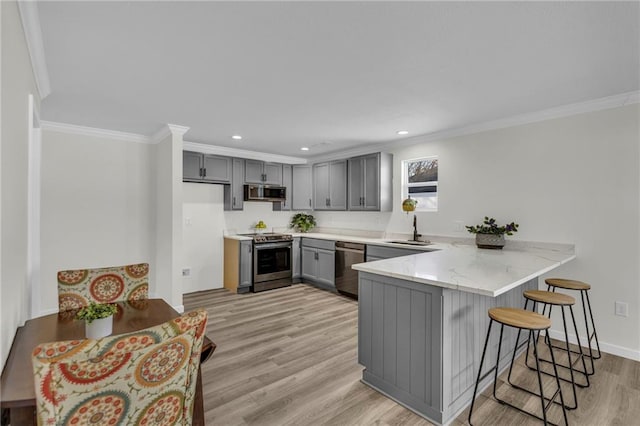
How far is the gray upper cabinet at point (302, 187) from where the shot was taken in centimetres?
609

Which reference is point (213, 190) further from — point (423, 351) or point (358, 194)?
point (423, 351)

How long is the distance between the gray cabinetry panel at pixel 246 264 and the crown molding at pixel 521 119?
2420 millimetres

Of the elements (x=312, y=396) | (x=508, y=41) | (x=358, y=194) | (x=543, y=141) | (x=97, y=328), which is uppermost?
(x=508, y=41)

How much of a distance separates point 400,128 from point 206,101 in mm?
2355

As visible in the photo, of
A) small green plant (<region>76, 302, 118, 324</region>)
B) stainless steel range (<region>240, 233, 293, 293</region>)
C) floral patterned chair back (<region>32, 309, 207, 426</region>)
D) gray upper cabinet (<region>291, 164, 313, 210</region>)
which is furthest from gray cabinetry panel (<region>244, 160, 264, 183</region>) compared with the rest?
floral patterned chair back (<region>32, 309, 207, 426</region>)

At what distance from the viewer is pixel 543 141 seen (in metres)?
3.38

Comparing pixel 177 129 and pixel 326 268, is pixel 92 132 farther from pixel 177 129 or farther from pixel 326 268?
pixel 326 268

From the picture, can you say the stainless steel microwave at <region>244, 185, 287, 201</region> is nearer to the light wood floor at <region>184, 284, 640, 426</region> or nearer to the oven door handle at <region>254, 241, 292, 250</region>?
the oven door handle at <region>254, 241, 292, 250</region>

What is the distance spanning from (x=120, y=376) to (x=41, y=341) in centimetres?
86

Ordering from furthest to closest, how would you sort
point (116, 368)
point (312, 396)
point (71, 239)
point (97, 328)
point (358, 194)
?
point (358, 194), point (71, 239), point (312, 396), point (97, 328), point (116, 368)

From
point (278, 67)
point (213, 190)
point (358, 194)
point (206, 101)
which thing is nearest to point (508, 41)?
point (278, 67)

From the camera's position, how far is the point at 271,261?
17.5 feet

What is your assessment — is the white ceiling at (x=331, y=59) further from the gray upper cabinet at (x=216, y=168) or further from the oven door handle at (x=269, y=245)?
the oven door handle at (x=269, y=245)

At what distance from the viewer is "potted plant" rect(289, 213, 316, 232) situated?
20.3ft
